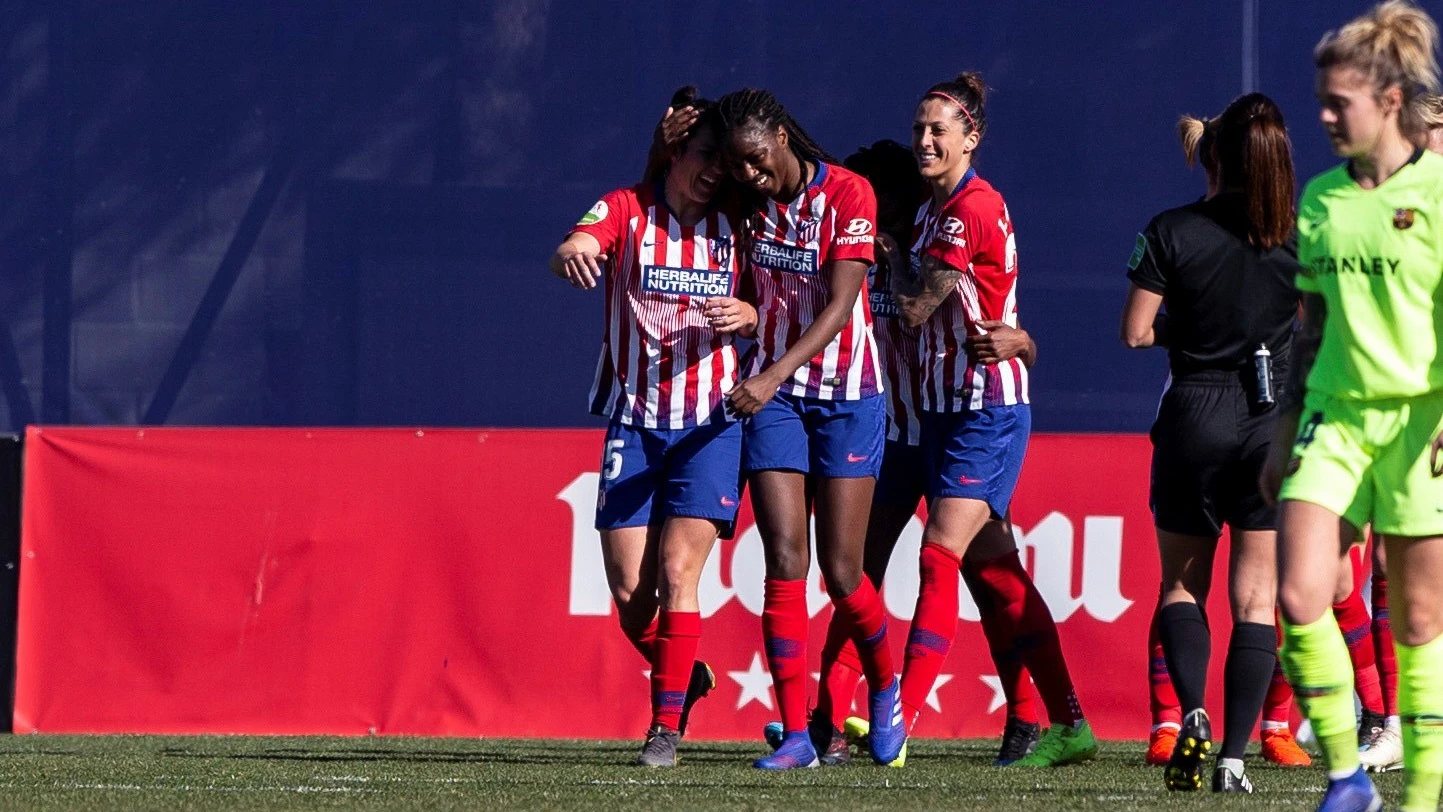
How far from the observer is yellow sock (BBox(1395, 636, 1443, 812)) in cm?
387

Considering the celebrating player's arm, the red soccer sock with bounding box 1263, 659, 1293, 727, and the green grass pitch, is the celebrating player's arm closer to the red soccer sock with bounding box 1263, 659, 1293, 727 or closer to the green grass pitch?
the green grass pitch

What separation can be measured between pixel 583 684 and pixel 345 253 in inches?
103

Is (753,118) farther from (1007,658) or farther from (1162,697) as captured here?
(1162,697)

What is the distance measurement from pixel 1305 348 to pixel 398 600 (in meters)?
4.47

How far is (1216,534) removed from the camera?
5.30 metres

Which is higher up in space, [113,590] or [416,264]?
[416,264]

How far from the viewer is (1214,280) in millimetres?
5230

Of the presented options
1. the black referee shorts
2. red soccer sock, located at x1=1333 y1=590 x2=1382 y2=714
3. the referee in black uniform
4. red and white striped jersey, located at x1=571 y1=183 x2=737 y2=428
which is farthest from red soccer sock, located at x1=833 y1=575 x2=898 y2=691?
red soccer sock, located at x1=1333 y1=590 x2=1382 y2=714

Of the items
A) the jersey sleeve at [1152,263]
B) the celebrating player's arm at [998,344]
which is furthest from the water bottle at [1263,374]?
the celebrating player's arm at [998,344]

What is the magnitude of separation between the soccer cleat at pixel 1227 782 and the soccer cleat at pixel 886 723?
3.98 ft

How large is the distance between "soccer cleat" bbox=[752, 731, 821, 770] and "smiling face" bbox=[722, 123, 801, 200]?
1473 mm

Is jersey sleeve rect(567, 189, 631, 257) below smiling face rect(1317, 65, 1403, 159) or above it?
below

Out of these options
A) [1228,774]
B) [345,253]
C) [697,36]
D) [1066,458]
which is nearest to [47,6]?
[345,253]

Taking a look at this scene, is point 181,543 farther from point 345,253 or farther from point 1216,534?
point 1216,534
